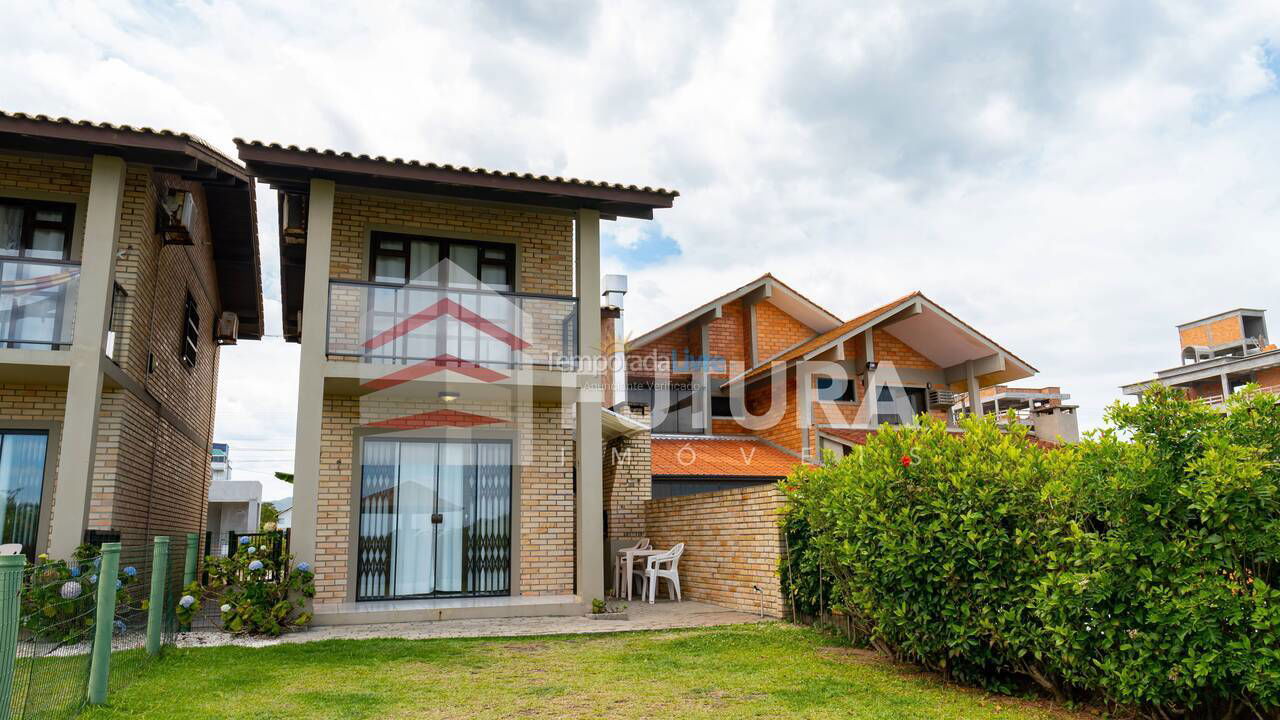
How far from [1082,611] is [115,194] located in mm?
10581

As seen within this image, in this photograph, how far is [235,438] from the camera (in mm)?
43625

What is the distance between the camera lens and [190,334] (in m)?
14.2

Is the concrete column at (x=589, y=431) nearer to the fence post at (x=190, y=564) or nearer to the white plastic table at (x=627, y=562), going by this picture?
the white plastic table at (x=627, y=562)

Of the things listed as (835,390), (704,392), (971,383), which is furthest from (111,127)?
(971,383)

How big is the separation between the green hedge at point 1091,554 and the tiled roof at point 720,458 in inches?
376

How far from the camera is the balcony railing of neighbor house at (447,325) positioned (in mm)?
10352

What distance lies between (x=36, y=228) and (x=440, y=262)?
197 inches

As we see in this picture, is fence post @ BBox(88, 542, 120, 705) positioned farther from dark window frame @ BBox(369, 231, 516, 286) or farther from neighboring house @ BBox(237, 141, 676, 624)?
dark window frame @ BBox(369, 231, 516, 286)

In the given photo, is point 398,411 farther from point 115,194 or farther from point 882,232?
point 882,232

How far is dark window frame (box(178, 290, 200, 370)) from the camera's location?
13.6 m

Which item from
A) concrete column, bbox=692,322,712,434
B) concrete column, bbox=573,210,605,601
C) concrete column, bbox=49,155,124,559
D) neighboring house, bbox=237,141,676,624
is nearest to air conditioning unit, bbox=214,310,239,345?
neighboring house, bbox=237,141,676,624

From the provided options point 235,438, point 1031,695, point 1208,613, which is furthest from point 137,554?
point 235,438

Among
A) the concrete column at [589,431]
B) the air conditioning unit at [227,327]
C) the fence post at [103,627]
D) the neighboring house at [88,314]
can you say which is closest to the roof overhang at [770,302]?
the concrete column at [589,431]

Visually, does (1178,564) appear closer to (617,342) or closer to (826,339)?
(617,342)
